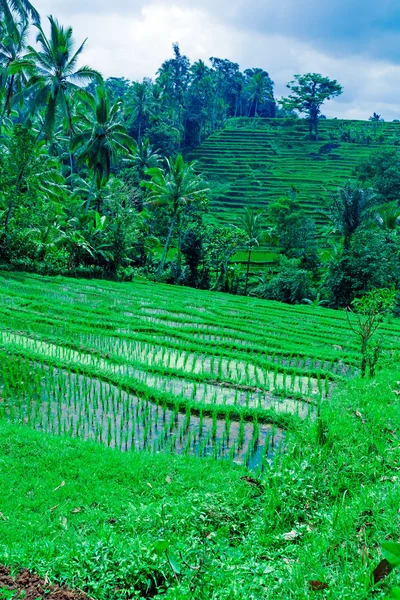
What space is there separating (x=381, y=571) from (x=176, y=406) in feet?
13.8

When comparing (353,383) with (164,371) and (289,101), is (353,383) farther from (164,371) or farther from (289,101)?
(289,101)

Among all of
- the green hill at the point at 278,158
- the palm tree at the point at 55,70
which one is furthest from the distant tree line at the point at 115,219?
the green hill at the point at 278,158

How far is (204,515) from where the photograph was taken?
12.2ft

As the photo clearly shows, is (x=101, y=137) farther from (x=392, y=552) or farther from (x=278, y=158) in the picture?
(x=278, y=158)

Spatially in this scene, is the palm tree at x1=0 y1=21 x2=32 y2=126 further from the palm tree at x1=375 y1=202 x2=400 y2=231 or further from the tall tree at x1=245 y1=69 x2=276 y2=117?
the tall tree at x1=245 y1=69 x2=276 y2=117

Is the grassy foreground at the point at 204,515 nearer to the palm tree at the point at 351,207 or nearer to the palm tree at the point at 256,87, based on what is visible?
the palm tree at the point at 351,207

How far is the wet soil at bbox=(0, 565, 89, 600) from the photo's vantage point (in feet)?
8.96

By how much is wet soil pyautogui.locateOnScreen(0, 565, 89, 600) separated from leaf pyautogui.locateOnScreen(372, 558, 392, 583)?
1.55 metres

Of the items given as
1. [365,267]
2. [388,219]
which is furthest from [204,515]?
[388,219]

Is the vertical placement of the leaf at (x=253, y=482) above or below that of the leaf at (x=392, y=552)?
below

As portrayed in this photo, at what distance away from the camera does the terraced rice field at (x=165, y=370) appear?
6020mm

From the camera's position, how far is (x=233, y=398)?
7527mm

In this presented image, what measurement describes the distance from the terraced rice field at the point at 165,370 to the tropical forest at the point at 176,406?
0.13 feet

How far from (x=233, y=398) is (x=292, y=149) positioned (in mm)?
54437
